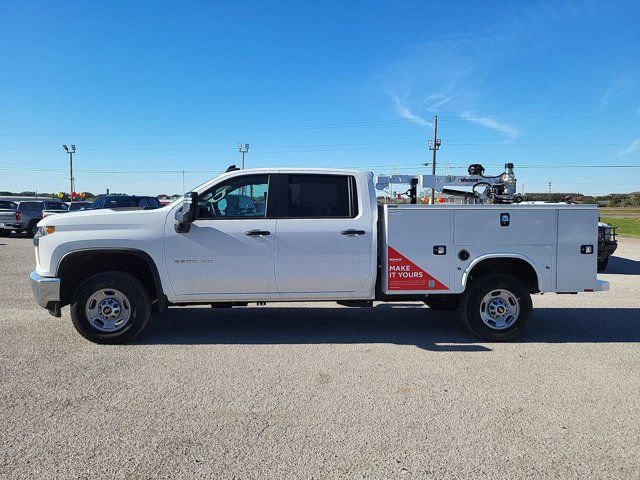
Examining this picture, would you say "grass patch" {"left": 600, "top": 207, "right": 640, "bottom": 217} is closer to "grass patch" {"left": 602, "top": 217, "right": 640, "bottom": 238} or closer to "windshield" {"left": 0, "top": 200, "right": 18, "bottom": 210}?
"grass patch" {"left": 602, "top": 217, "right": 640, "bottom": 238}

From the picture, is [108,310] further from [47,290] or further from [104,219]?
[104,219]

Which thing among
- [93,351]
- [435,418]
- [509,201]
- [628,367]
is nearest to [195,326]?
[93,351]

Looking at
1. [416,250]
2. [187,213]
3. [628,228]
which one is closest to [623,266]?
[416,250]

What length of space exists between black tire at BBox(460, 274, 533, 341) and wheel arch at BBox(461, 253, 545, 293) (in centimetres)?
18

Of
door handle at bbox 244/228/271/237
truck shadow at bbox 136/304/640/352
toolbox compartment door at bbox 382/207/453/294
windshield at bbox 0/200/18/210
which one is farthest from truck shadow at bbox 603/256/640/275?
windshield at bbox 0/200/18/210

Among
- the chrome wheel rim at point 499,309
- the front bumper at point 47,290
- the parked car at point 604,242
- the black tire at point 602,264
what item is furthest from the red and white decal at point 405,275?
the black tire at point 602,264

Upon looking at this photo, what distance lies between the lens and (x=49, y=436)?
133 inches

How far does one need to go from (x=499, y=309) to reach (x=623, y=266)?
9.67 m

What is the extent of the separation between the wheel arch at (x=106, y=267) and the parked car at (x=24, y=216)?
17391mm

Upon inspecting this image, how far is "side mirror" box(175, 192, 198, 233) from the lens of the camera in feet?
17.6

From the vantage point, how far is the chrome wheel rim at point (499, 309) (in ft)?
19.2

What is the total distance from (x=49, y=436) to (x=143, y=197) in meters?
15.9

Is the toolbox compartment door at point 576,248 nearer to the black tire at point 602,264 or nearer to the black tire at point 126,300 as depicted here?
the black tire at point 126,300

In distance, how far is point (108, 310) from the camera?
550 cm
